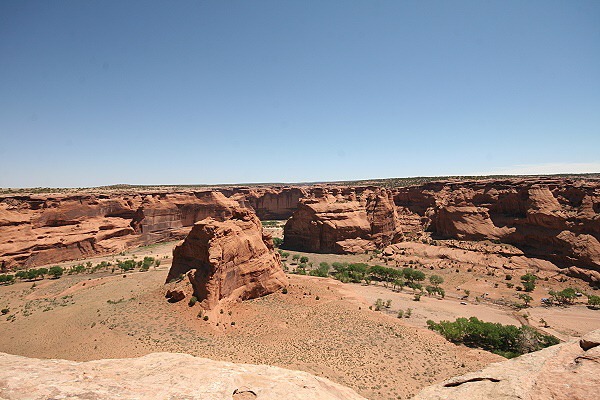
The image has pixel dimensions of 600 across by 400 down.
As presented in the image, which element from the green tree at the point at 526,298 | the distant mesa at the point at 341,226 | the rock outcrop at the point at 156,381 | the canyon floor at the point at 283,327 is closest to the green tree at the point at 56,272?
the canyon floor at the point at 283,327

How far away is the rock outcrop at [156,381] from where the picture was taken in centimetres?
508

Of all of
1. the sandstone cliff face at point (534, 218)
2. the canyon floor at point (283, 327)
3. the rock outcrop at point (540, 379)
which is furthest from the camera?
the sandstone cliff face at point (534, 218)

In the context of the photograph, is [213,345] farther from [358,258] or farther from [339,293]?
[358,258]

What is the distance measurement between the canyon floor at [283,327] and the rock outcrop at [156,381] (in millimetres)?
10415

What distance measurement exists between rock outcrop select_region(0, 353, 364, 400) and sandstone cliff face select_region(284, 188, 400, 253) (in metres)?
46.1

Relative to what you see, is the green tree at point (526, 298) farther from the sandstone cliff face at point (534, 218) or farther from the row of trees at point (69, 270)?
the row of trees at point (69, 270)

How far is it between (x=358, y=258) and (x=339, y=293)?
21.2m

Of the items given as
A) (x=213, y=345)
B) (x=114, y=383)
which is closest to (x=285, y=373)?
(x=114, y=383)

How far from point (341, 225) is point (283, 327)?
33.0 meters

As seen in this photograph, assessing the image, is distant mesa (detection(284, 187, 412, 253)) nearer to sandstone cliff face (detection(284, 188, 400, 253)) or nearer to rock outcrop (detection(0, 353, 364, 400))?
sandstone cliff face (detection(284, 188, 400, 253))

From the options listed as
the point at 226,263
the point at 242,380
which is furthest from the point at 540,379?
the point at 226,263

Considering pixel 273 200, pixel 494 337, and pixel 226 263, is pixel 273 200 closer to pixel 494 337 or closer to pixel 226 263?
→ pixel 226 263

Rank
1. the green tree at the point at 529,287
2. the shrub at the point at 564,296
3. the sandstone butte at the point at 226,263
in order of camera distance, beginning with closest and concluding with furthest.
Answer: the sandstone butte at the point at 226,263 → the shrub at the point at 564,296 → the green tree at the point at 529,287

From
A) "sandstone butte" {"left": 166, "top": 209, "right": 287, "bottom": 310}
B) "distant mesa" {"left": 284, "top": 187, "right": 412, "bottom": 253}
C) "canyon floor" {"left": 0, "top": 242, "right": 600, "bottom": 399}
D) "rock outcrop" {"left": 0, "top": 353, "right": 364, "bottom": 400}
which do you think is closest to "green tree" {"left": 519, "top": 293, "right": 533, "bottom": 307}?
"canyon floor" {"left": 0, "top": 242, "right": 600, "bottom": 399}
